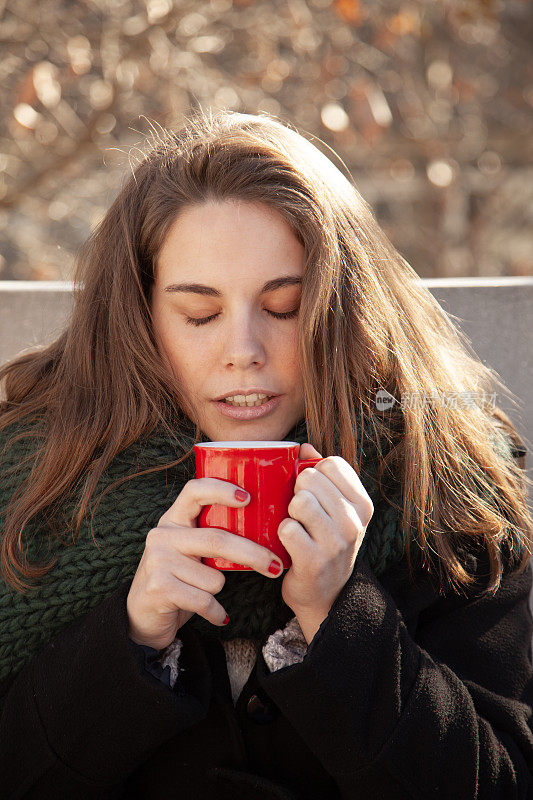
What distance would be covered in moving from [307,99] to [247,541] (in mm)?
3806

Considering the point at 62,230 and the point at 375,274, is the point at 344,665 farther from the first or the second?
the point at 62,230

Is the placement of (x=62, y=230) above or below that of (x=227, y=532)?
above

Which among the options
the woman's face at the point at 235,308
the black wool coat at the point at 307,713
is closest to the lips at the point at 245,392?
the woman's face at the point at 235,308

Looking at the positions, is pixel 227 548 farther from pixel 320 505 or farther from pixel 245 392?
pixel 245 392

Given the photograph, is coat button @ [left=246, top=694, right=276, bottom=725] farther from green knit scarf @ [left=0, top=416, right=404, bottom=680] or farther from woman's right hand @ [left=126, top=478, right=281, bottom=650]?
woman's right hand @ [left=126, top=478, right=281, bottom=650]

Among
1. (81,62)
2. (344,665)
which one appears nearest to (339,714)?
(344,665)

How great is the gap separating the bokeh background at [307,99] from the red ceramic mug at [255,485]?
2455mm

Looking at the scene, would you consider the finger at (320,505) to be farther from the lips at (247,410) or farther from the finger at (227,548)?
the lips at (247,410)

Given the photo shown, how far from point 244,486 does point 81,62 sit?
3.29 metres

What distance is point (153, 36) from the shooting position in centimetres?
385

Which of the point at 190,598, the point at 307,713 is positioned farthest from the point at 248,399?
the point at 307,713

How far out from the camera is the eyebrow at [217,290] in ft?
4.72
